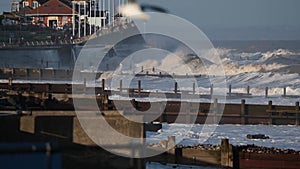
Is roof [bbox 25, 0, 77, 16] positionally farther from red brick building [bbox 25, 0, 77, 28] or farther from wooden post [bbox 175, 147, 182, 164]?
wooden post [bbox 175, 147, 182, 164]

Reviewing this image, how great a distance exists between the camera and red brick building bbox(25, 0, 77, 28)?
108875 millimetres

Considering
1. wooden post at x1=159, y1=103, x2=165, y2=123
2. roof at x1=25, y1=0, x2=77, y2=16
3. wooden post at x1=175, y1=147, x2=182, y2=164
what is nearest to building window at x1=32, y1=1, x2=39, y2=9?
roof at x1=25, y1=0, x2=77, y2=16

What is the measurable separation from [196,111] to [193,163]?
929 centimetres

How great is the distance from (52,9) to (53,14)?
827mm

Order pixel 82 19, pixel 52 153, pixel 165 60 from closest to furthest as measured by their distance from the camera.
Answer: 1. pixel 52 153
2. pixel 165 60
3. pixel 82 19

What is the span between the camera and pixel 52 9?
110m

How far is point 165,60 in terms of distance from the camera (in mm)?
76312

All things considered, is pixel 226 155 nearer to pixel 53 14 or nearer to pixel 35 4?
pixel 53 14

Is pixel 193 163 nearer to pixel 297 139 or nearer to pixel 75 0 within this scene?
pixel 297 139

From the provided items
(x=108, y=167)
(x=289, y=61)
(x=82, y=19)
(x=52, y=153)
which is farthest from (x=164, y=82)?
(x=82, y=19)

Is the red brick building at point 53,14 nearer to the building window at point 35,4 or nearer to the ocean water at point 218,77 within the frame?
the building window at point 35,4

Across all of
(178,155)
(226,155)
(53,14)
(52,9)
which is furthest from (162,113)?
(52,9)

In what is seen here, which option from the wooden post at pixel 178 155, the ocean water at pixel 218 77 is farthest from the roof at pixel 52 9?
the wooden post at pixel 178 155

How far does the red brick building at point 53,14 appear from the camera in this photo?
357 feet
